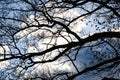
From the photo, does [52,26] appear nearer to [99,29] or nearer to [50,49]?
[50,49]

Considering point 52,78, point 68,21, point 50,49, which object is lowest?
point 52,78

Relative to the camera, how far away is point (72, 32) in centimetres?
1506

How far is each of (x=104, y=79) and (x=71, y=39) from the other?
9.26ft

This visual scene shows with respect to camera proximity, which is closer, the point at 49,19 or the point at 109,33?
the point at 109,33

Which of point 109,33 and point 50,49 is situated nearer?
point 109,33

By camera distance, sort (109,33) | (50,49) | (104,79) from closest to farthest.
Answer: (104,79) → (109,33) → (50,49)

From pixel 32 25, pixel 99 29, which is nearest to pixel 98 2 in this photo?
pixel 99 29

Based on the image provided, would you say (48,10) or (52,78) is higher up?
(48,10)

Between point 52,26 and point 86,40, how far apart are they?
1975 mm

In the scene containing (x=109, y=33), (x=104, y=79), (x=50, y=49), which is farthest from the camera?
(x=50, y=49)

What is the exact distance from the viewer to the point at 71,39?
1523 centimetres

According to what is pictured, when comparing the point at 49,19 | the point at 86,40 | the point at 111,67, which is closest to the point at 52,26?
the point at 49,19

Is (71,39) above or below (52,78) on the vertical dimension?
above

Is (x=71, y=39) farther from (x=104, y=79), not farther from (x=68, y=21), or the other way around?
(x=104, y=79)
